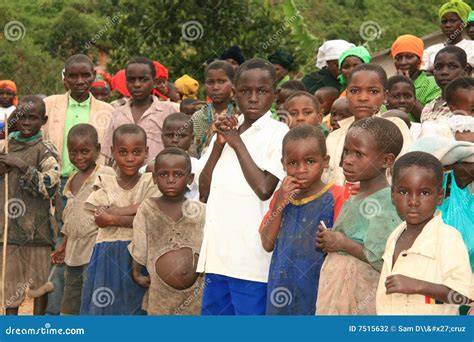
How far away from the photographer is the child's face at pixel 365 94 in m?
5.36

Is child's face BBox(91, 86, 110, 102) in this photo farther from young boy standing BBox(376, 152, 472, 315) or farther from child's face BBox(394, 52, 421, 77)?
young boy standing BBox(376, 152, 472, 315)

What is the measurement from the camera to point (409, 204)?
3.98m

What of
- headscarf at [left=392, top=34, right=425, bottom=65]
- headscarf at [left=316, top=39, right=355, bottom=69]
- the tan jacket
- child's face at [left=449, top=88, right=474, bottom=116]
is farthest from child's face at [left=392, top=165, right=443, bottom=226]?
headscarf at [left=316, top=39, right=355, bottom=69]

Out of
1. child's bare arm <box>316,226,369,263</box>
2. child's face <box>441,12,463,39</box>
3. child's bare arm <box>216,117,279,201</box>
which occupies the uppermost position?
child's face <box>441,12,463,39</box>

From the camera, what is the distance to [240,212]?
4.85 metres

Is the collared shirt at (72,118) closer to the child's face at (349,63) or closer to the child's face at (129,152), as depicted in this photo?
the child's face at (129,152)

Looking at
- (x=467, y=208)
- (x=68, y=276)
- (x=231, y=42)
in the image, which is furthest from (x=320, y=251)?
(x=231, y=42)

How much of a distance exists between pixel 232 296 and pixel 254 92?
44.2 inches

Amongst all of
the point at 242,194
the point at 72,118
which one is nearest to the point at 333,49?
the point at 72,118

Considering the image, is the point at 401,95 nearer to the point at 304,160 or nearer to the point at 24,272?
the point at 304,160

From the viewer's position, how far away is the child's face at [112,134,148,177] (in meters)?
5.86

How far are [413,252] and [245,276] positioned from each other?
1.13 meters

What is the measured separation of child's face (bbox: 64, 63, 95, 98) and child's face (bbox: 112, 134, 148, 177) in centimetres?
159

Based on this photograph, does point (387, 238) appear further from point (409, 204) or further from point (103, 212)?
point (103, 212)
